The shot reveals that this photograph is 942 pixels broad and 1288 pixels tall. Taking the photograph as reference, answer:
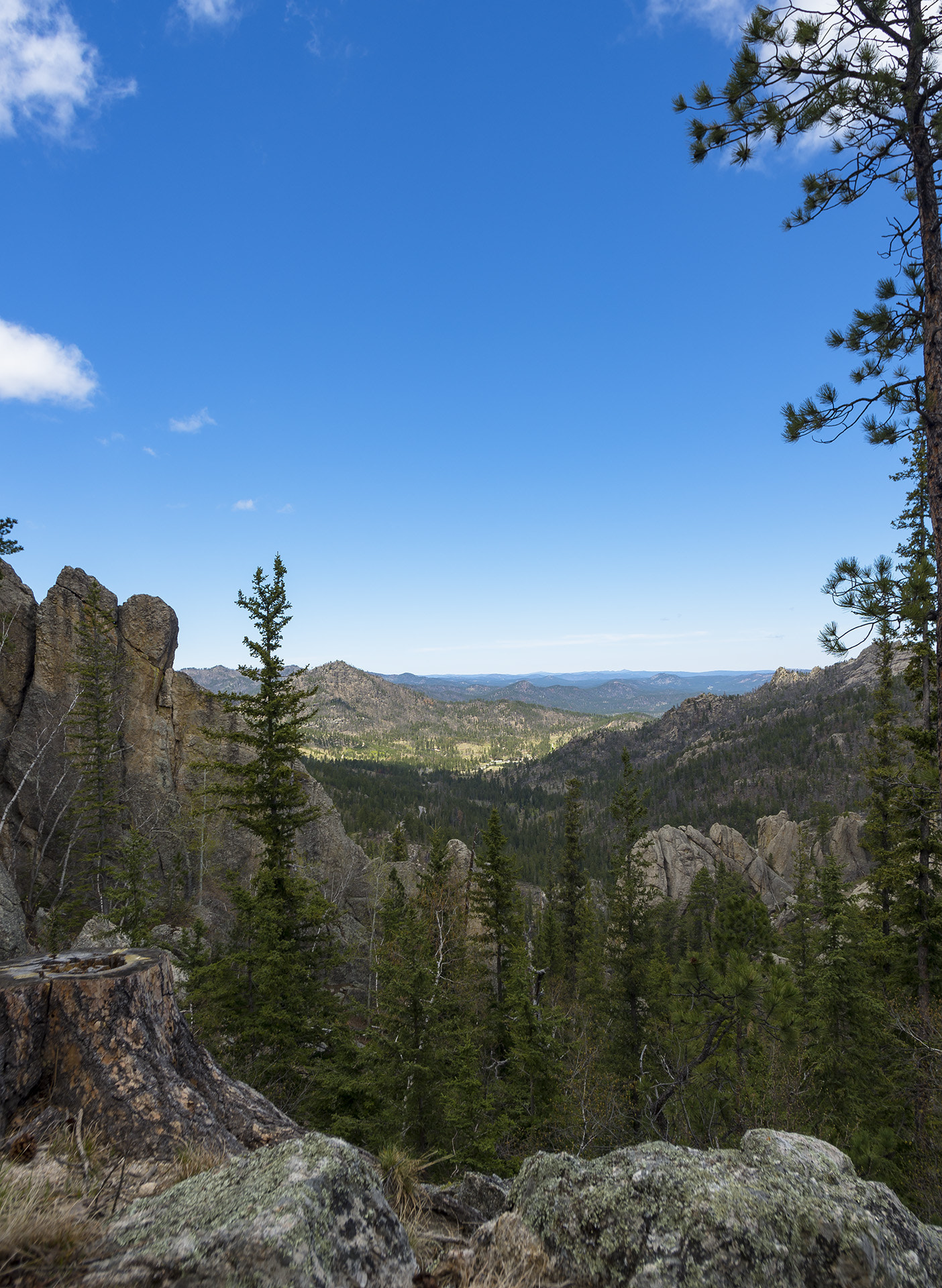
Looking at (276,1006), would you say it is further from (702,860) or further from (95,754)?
(702,860)

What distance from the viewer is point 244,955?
1282cm

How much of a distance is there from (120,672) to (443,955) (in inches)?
1020

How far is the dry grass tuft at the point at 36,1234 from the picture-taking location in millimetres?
2502

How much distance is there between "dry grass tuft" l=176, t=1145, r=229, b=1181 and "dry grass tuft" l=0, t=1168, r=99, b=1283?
2.85ft

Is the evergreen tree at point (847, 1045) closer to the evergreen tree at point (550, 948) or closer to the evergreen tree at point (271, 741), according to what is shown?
the evergreen tree at point (271, 741)

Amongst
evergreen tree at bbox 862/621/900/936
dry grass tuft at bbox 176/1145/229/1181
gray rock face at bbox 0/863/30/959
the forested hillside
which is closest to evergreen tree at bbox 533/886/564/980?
evergreen tree at bbox 862/621/900/936

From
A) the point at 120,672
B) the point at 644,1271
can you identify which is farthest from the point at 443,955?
the point at 120,672

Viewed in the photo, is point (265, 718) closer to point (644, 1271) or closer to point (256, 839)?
point (644, 1271)

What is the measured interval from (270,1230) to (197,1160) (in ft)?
4.95

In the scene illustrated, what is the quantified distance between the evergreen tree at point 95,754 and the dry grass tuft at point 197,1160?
25411mm

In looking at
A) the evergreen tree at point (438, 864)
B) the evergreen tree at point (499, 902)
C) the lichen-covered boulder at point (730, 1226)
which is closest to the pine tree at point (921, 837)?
the lichen-covered boulder at point (730, 1226)

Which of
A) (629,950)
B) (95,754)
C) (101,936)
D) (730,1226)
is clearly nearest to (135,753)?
(95,754)

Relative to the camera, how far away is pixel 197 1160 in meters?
3.85

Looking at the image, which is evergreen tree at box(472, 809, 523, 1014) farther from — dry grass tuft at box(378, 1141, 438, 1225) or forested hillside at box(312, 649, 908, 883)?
forested hillside at box(312, 649, 908, 883)
